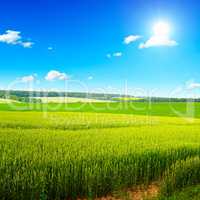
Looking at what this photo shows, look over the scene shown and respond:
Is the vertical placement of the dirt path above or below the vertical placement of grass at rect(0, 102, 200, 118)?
below

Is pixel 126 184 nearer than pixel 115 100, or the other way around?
pixel 126 184

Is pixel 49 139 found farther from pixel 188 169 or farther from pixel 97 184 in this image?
pixel 188 169

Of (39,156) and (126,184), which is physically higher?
(39,156)

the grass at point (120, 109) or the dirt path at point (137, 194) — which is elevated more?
the grass at point (120, 109)

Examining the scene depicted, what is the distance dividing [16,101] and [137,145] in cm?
5692

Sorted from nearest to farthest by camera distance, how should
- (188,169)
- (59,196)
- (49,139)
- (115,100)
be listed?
(59,196), (188,169), (49,139), (115,100)

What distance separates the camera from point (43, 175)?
6723 mm

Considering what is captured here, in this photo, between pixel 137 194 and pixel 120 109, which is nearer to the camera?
pixel 137 194

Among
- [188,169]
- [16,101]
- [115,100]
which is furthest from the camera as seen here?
[115,100]

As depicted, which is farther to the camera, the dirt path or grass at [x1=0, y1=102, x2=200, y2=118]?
grass at [x1=0, y1=102, x2=200, y2=118]

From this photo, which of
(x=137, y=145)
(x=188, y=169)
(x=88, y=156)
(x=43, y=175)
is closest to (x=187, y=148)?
(x=137, y=145)

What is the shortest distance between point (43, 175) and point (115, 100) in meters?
63.5

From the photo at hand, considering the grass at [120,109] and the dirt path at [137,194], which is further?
the grass at [120,109]

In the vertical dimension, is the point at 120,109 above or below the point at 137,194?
above
